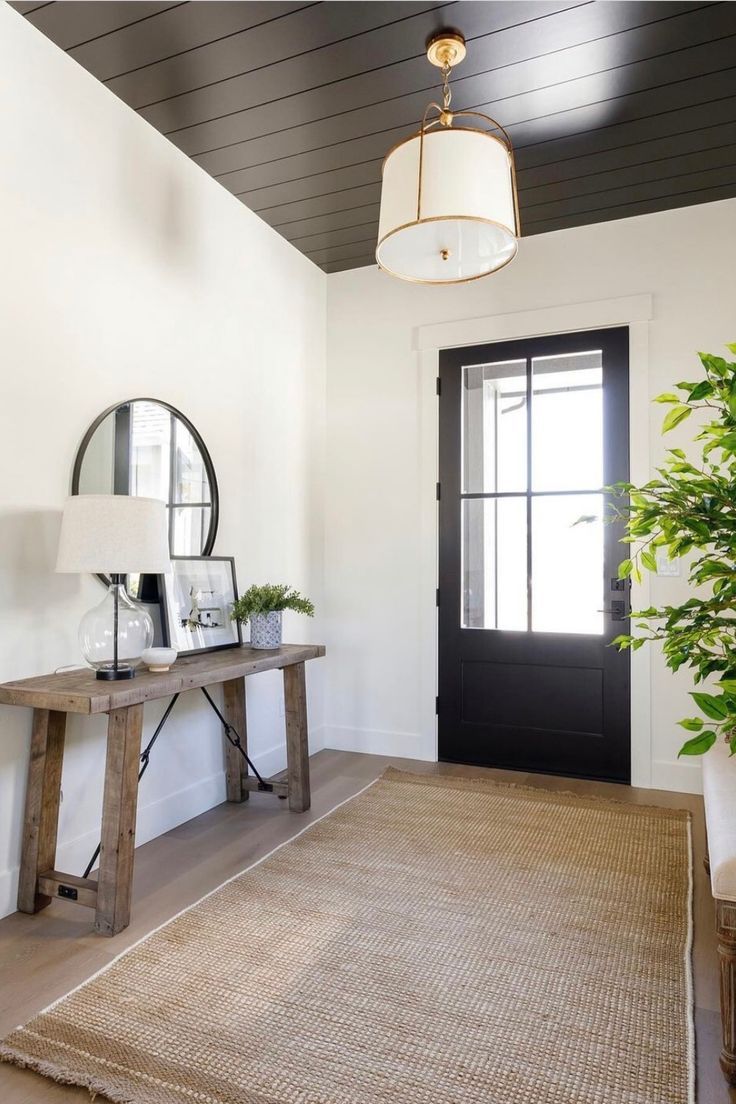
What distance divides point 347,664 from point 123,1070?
2.63 metres

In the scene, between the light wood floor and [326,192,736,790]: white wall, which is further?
[326,192,736,790]: white wall

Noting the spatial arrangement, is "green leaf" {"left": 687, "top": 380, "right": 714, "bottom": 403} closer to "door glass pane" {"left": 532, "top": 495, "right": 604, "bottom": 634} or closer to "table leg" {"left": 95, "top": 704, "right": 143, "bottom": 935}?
"table leg" {"left": 95, "top": 704, "right": 143, "bottom": 935}

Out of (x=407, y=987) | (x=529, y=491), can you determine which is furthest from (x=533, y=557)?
(x=407, y=987)

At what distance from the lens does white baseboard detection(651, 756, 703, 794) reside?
3.24 meters

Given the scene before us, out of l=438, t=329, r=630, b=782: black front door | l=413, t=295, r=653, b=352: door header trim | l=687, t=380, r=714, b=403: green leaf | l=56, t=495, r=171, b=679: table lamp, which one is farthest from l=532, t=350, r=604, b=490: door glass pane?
l=687, t=380, r=714, b=403: green leaf

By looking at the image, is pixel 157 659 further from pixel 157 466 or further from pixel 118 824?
pixel 157 466

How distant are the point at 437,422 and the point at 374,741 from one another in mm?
1769

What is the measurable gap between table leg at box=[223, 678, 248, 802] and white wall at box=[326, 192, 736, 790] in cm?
101

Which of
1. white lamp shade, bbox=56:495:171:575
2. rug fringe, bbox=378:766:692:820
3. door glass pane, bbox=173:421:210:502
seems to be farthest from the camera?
rug fringe, bbox=378:766:692:820

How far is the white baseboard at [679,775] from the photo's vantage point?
324 centimetres

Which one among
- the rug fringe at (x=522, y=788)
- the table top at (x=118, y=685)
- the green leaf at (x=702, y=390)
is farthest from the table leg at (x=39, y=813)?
the green leaf at (x=702, y=390)

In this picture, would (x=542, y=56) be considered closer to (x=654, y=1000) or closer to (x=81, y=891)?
(x=654, y=1000)

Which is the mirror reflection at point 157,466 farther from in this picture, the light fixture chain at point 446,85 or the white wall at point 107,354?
the light fixture chain at point 446,85

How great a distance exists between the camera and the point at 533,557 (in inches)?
140
